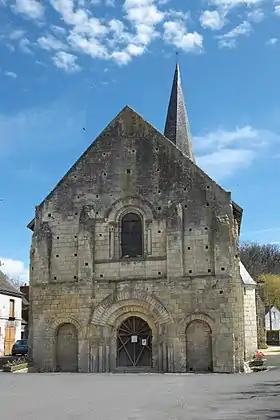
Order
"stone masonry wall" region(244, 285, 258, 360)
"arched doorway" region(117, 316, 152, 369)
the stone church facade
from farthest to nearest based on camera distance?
"stone masonry wall" region(244, 285, 258, 360) < "arched doorway" region(117, 316, 152, 369) < the stone church facade

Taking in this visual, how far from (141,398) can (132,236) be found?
438 inches

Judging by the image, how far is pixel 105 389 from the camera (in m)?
15.1

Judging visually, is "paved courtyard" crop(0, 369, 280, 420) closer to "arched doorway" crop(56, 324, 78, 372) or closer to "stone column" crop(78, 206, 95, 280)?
"arched doorway" crop(56, 324, 78, 372)

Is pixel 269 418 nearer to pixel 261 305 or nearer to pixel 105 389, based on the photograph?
pixel 105 389

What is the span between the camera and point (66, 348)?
23.2 metres

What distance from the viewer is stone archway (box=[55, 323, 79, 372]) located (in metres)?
23.0

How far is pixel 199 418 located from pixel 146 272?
13.1m

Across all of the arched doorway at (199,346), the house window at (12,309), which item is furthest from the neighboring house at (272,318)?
the arched doorway at (199,346)

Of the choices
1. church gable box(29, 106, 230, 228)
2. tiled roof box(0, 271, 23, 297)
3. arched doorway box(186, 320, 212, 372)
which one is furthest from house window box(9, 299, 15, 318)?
arched doorway box(186, 320, 212, 372)

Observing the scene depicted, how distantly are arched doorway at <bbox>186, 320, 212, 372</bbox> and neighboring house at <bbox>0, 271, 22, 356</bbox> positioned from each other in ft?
58.0

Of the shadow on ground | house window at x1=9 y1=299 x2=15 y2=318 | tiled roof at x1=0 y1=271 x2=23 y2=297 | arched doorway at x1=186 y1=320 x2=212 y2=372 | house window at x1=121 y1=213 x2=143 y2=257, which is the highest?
house window at x1=121 y1=213 x2=143 y2=257

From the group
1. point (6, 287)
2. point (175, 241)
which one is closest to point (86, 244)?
point (175, 241)

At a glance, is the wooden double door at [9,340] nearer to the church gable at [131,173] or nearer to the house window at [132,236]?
the church gable at [131,173]

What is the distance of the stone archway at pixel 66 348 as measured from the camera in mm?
22967
